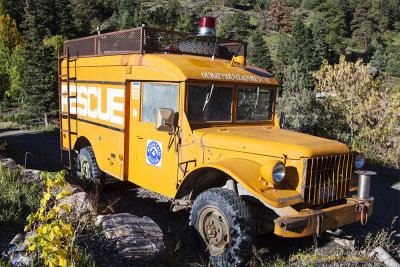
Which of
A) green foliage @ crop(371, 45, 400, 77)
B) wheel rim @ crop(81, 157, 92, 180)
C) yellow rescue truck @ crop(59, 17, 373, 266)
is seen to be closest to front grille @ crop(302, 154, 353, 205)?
yellow rescue truck @ crop(59, 17, 373, 266)

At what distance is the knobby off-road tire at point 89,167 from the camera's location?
6926mm

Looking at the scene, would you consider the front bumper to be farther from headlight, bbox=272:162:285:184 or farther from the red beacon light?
the red beacon light

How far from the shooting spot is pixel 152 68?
17.4 feet

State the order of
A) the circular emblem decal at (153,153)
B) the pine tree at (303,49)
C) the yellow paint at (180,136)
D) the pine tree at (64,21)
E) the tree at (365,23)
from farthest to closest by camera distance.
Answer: the tree at (365,23) → the pine tree at (303,49) → the pine tree at (64,21) → the circular emblem decal at (153,153) → the yellow paint at (180,136)

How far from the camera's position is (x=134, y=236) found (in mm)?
3910

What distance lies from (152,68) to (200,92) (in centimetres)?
88

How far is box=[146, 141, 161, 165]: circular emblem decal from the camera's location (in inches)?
209

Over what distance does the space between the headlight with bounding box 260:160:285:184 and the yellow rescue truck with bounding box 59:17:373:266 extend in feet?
0.04

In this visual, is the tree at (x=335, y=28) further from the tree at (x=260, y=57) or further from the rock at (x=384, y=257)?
the rock at (x=384, y=257)

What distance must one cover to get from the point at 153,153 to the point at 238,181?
75.4 inches

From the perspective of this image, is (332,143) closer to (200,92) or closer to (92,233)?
(200,92)

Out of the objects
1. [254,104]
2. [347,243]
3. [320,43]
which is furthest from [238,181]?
[320,43]

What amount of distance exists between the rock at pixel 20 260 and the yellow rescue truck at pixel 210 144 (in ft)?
6.41

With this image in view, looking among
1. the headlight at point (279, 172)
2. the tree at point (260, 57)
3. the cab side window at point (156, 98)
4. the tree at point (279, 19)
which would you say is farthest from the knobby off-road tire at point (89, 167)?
the tree at point (279, 19)
